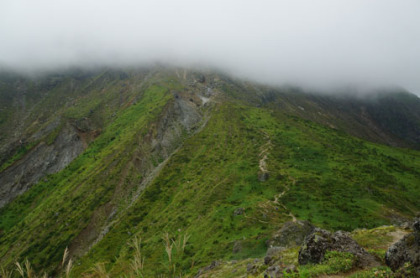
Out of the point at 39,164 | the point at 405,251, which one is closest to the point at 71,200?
the point at 39,164

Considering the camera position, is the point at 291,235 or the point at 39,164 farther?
the point at 39,164

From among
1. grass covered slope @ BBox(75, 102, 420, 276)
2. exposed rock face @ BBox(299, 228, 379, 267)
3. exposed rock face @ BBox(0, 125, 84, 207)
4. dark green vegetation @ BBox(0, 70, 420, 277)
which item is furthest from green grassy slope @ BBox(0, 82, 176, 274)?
exposed rock face @ BBox(299, 228, 379, 267)

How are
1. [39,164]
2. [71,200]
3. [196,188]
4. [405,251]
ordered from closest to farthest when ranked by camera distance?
[405,251] → [196,188] → [71,200] → [39,164]

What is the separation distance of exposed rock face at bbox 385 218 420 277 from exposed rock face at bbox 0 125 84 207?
117m

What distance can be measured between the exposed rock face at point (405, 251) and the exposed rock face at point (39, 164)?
11673cm

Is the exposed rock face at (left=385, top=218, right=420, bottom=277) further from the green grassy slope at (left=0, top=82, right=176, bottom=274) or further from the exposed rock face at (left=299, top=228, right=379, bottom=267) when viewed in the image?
the green grassy slope at (left=0, top=82, right=176, bottom=274)

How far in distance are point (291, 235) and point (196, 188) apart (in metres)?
36.8

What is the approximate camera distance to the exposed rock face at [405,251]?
10125 mm

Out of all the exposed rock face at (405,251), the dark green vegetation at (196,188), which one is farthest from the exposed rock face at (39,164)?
the exposed rock face at (405,251)

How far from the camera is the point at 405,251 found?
10648 mm

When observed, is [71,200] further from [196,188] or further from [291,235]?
[291,235]

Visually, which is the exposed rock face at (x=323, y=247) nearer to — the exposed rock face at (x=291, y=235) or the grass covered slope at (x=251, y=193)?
the grass covered slope at (x=251, y=193)

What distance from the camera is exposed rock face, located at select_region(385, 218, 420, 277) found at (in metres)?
10.1

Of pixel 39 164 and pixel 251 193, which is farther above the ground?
pixel 251 193
